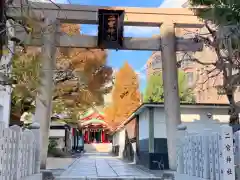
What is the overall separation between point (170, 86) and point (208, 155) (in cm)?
575

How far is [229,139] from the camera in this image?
18.6ft

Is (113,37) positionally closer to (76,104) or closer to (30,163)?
(30,163)

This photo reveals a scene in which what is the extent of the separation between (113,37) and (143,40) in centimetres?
Result: 119

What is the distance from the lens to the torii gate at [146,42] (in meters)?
11.5

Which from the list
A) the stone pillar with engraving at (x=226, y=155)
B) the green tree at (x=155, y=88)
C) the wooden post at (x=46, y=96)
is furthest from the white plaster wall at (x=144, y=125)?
the green tree at (x=155, y=88)

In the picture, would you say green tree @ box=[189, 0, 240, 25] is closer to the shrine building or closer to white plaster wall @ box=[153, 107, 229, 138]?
white plaster wall @ box=[153, 107, 229, 138]

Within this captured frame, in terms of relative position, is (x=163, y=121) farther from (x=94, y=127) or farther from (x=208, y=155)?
(x=94, y=127)

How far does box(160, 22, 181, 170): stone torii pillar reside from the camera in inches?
460

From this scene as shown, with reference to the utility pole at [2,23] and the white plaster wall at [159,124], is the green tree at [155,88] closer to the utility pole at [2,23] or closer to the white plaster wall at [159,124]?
the white plaster wall at [159,124]

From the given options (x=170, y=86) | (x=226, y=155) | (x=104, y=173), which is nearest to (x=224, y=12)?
(x=170, y=86)

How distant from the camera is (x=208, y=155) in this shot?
6.44 metres

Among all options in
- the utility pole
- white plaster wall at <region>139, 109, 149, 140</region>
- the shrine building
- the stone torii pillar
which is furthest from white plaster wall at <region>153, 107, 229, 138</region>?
the shrine building

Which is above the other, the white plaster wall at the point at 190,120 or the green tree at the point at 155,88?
the green tree at the point at 155,88

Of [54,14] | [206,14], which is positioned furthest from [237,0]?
[54,14]
